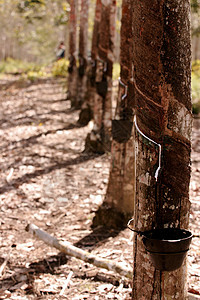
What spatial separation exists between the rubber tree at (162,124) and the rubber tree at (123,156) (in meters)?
2.30

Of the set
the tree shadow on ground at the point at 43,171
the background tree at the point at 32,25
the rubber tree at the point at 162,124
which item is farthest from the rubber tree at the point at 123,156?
the background tree at the point at 32,25

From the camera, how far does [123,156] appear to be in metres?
4.59

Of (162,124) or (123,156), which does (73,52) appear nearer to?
(123,156)

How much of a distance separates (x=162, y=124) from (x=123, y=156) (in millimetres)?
2513

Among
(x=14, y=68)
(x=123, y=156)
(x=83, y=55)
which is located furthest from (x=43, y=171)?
(x=14, y=68)

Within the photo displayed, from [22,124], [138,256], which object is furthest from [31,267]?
[22,124]

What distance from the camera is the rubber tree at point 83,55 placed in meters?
11.1

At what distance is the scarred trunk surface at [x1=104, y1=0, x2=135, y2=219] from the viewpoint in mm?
4512

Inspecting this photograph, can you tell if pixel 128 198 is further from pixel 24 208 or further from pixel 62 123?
pixel 62 123

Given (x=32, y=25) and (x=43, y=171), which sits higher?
(x=32, y=25)

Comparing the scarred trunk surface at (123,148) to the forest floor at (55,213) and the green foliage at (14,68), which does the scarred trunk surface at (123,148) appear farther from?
the green foliage at (14,68)

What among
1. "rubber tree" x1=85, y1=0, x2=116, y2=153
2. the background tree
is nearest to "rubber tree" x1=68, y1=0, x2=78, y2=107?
the background tree

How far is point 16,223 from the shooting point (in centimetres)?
479

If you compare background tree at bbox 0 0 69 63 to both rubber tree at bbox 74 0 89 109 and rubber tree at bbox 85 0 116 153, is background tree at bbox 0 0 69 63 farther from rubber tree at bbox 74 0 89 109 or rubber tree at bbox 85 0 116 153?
rubber tree at bbox 85 0 116 153
